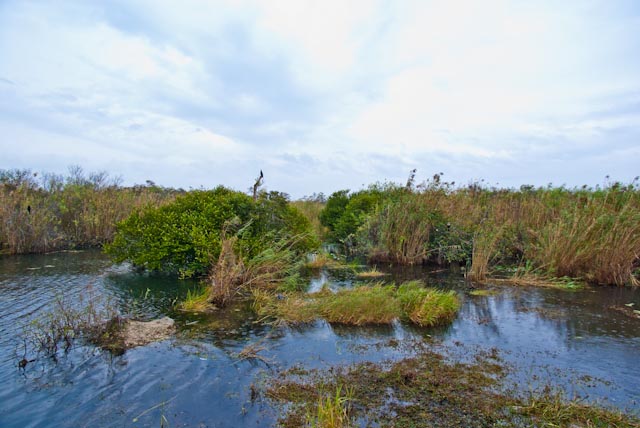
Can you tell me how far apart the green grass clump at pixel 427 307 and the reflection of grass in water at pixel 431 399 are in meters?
1.74

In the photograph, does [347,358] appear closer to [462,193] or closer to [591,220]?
[591,220]

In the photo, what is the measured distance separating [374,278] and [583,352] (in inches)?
218

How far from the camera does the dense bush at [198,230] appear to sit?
31.8 ft

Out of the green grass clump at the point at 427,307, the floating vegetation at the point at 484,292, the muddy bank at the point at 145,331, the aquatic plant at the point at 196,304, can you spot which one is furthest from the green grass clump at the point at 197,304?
the floating vegetation at the point at 484,292

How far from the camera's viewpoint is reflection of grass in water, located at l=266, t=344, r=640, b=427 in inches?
160

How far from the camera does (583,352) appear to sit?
598 cm

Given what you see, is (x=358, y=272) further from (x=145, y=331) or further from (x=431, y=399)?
(x=431, y=399)

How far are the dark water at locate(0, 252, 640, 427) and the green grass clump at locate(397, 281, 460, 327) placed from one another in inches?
10.0

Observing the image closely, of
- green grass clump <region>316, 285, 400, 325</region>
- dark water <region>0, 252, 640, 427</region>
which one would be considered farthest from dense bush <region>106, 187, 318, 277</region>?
green grass clump <region>316, 285, 400, 325</region>

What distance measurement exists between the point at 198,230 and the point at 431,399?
6.70m

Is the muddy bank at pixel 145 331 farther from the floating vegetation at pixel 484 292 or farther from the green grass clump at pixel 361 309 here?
the floating vegetation at pixel 484 292

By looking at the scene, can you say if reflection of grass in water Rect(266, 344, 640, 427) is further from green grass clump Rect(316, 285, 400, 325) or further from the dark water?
green grass clump Rect(316, 285, 400, 325)

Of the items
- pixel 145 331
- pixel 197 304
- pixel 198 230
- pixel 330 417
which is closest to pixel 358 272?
pixel 198 230

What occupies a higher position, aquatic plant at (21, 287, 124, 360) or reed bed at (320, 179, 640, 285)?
reed bed at (320, 179, 640, 285)
